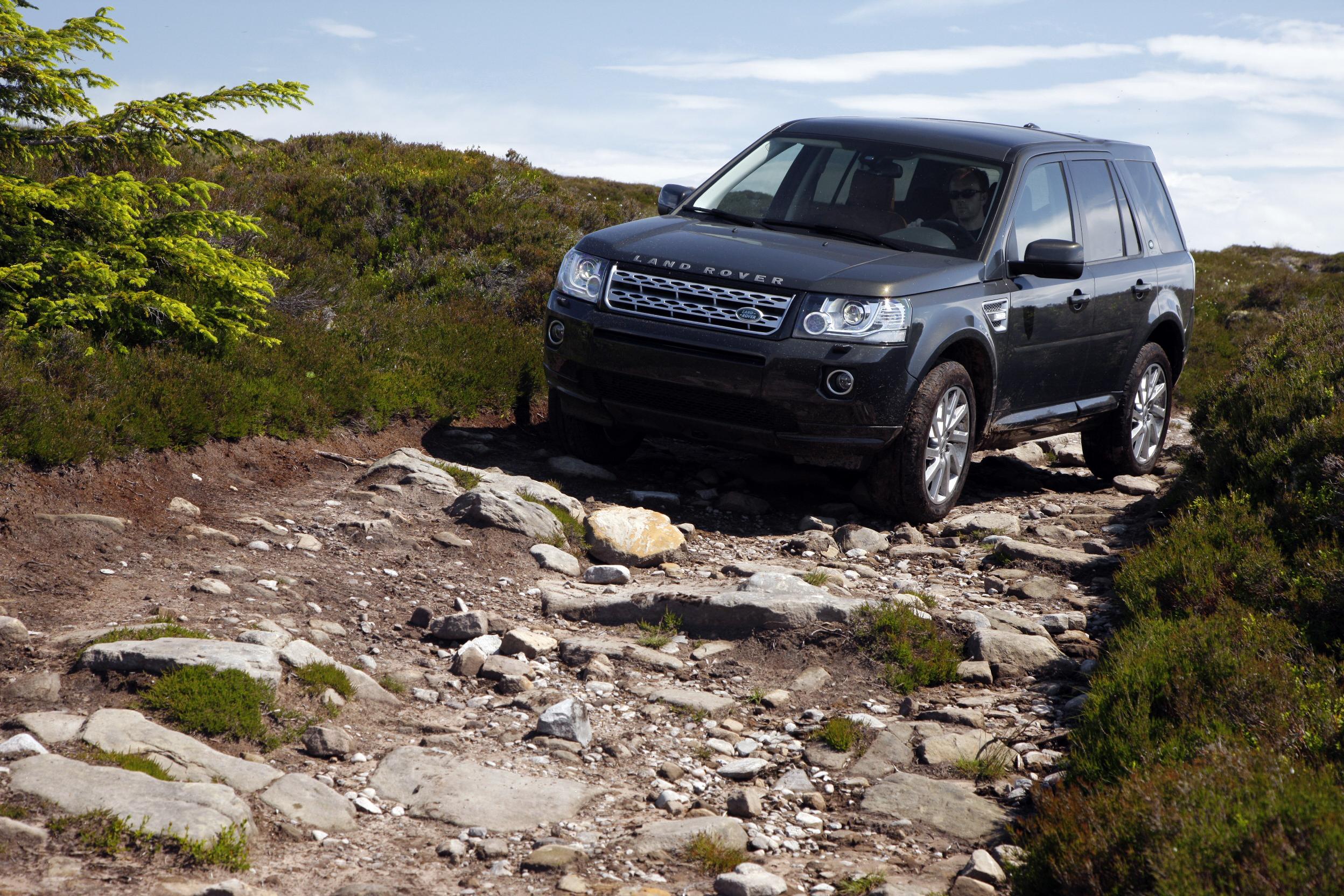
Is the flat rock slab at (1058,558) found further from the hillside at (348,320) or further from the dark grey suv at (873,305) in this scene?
the hillside at (348,320)

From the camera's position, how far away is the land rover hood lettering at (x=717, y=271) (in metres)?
7.19

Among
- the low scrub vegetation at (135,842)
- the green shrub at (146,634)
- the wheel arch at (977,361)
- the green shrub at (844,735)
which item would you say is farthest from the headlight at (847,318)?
the low scrub vegetation at (135,842)

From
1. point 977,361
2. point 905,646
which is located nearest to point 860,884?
point 905,646

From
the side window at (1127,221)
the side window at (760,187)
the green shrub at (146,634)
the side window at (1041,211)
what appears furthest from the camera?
the side window at (1127,221)

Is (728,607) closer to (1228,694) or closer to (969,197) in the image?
(1228,694)

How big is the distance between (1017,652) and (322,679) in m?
3.23

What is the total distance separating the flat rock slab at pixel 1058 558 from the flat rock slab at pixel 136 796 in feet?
17.0

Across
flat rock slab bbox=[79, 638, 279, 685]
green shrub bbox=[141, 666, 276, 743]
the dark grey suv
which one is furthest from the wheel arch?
green shrub bbox=[141, 666, 276, 743]

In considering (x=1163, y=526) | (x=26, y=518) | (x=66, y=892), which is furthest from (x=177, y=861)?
(x=1163, y=526)

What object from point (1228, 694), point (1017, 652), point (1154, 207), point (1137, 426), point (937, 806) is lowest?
point (937, 806)

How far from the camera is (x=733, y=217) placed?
848 centimetres

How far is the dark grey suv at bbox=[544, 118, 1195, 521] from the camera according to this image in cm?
719

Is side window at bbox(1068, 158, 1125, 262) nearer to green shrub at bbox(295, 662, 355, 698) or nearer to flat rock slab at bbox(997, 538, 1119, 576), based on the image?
flat rock slab at bbox(997, 538, 1119, 576)

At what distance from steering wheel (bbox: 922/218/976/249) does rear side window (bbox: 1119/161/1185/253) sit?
258cm
